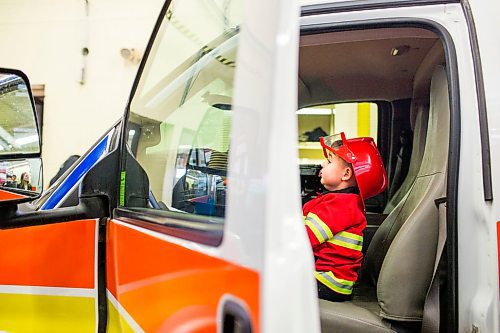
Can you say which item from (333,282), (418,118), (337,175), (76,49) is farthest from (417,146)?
(76,49)

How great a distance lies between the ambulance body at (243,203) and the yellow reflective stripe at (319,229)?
239 millimetres

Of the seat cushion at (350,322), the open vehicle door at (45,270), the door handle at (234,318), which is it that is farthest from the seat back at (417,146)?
the door handle at (234,318)

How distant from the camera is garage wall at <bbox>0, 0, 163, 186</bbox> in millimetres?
5051

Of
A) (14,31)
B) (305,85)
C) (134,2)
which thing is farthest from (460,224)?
(14,31)

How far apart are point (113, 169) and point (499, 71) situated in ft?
3.22

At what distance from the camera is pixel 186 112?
116 centimetres

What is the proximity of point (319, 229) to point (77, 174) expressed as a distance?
83 cm

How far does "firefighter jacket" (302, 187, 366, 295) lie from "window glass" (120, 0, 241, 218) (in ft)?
2.45

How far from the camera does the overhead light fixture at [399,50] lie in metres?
1.99

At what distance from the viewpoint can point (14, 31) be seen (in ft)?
16.8

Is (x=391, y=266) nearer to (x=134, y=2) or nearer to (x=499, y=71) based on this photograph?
(x=499, y=71)

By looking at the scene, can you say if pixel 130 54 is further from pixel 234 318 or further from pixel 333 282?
pixel 234 318

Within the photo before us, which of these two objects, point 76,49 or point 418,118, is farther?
point 76,49

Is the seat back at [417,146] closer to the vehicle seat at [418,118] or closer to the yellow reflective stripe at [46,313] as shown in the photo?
the vehicle seat at [418,118]
